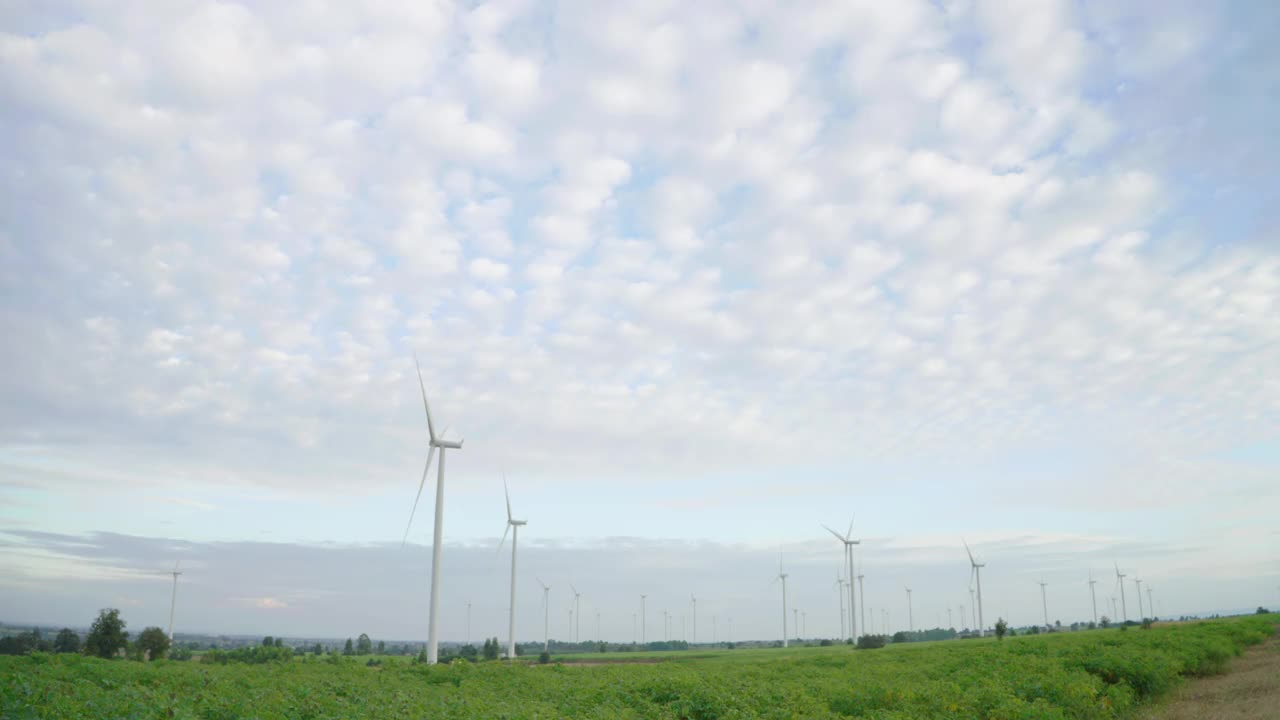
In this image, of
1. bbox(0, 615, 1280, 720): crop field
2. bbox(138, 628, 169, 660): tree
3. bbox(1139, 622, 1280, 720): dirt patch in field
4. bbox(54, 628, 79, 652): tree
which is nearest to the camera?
bbox(0, 615, 1280, 720): crop field

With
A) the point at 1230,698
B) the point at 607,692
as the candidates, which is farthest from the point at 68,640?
the point at 1230,698

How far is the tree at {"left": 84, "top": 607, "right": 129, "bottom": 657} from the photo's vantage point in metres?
91.6

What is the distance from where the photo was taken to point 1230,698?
3581 cm

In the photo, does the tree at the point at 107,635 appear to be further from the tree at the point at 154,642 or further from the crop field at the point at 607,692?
the crop field at the point at 607,692

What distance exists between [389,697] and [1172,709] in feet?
108

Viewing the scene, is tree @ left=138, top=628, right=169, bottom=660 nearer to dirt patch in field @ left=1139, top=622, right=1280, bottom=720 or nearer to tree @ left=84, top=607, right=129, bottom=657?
tree @ left=84, top=607, right=129, bottom=657

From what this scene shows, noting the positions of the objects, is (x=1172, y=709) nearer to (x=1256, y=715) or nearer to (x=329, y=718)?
(x=1256, y=715)

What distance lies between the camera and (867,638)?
141m

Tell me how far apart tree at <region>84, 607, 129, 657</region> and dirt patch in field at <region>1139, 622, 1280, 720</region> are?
10043 centimetres

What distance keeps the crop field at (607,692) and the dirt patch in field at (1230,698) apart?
3.44ft

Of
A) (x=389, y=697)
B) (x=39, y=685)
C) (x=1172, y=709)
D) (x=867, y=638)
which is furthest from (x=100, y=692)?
(x=867, y=638)

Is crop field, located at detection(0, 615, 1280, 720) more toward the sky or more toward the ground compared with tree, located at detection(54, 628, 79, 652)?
more toward the sky

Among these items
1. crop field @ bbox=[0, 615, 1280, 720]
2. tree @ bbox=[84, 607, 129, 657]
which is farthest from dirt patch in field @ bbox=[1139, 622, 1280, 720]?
tree @ bbox=[84, 607, 129, 657]

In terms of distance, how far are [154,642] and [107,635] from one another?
761 inches
